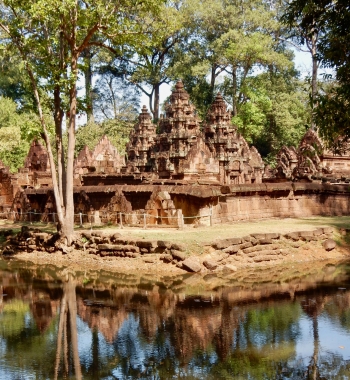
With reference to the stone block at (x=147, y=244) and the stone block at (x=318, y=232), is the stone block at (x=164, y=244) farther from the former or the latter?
the stone block at (x=318, y=232)

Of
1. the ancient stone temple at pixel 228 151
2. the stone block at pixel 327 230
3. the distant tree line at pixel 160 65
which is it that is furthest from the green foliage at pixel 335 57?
the ancient stone temple at pixel 228 151

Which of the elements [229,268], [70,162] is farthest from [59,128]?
[229,268]

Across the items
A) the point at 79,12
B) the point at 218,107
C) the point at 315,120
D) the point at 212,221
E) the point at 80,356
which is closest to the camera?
the point at 80,356

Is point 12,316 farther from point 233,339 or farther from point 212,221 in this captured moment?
point 212,221

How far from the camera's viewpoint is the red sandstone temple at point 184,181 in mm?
21156

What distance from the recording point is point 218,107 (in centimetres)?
3869

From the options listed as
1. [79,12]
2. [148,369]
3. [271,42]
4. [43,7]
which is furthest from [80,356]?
[271,42]

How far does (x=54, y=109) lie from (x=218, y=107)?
20543 mm

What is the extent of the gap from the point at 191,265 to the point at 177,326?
4.70m

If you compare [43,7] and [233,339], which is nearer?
[233,339]

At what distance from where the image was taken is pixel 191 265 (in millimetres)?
15617

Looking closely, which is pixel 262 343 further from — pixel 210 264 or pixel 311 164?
pixel 311 164

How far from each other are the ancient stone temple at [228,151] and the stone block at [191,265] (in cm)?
1854

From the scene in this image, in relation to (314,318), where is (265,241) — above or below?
above
